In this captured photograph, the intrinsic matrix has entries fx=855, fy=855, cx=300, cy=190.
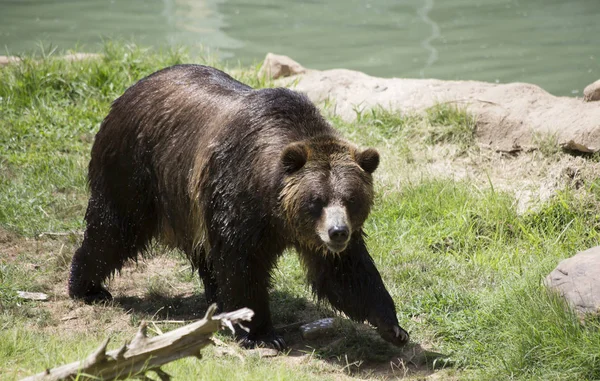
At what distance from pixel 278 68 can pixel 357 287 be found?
19.7ft

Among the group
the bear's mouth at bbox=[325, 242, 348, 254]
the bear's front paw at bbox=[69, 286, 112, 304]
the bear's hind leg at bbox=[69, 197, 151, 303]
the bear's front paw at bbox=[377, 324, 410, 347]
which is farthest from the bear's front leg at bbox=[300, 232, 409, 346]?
the bear's front paw at bbox=[69, 286, 112, 304]

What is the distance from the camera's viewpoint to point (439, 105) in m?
9.88

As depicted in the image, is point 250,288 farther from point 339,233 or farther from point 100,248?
point 100,248

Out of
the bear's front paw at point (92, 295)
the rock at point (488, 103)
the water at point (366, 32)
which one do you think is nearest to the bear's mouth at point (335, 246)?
the bear's front paw at point (92, 295)

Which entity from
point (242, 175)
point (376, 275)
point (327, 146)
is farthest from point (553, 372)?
point (242, 175)

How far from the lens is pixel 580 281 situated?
5.66 meters

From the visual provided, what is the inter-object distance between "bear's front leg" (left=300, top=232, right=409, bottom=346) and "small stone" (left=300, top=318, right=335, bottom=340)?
40cm

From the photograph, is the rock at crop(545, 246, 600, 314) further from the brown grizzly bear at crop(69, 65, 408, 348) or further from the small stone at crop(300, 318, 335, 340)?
the small stone at crop(300, 318, 335, 340)

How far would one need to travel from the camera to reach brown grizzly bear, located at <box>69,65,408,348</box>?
5.88m

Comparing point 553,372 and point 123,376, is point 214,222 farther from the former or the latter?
point 553,372

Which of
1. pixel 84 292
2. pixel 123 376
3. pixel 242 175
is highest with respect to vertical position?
pixel 242 175

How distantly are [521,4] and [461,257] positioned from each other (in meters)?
14.0

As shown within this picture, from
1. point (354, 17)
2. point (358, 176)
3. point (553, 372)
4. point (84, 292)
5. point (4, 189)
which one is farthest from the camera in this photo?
point (354, 17)

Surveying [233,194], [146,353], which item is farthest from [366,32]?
[146,353]
